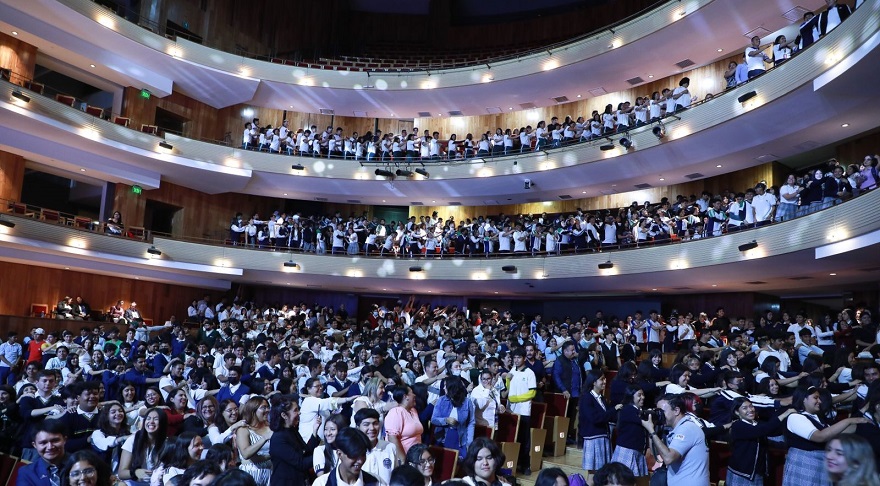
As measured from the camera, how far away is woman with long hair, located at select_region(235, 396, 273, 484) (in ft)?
16.2

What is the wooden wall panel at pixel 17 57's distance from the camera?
55.5ft

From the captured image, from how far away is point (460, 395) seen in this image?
6.03 metres

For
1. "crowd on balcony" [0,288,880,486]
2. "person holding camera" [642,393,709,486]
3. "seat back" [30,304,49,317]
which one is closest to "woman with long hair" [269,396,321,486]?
"crowd on balcony" [0,288,880,486]

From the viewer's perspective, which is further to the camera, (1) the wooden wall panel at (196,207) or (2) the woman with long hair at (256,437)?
(1) the wooden wall panel at (196,207)

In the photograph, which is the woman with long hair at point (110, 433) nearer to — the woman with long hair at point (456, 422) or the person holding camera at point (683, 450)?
the woman with long hair at point (456, 422)

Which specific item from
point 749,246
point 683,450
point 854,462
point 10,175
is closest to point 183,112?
point 10,175

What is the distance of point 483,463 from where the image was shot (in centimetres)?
369

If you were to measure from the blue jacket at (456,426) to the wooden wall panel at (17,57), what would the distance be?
15.5m

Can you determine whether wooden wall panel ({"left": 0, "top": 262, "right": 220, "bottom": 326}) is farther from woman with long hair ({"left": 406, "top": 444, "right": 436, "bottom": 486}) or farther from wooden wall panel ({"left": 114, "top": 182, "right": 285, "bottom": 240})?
woman with long hair ({"left": 406, "top": 444, "right": 436, "bottom": 486})

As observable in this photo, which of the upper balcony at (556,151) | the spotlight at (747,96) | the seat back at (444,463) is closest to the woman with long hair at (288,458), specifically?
the seat back at (444,463)

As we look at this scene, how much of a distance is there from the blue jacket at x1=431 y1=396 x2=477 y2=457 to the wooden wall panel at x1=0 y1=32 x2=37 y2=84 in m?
15.5

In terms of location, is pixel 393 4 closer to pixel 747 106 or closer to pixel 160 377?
pixel 747 106

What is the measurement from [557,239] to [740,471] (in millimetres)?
12323

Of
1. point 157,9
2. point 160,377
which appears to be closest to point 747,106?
point 160,377
